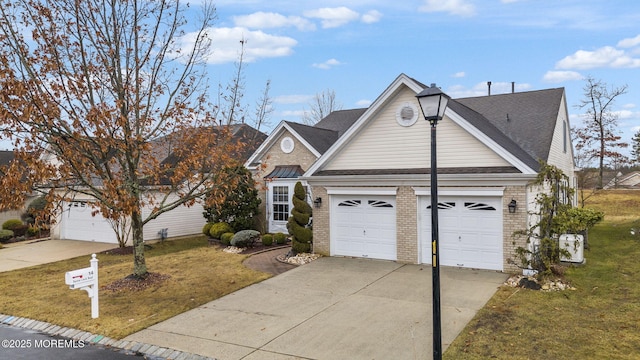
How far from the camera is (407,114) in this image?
1418 centimetres

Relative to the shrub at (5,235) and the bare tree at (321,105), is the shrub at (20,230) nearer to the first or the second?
the shrub at (5,235)

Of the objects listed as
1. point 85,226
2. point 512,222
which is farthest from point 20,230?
point 512,222

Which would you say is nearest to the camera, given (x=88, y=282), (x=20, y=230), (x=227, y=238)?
(x=88, y=282)

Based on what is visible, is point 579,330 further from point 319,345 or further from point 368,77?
point 368,77

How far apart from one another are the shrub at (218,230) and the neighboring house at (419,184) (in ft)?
17.5

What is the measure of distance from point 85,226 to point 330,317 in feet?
60.0

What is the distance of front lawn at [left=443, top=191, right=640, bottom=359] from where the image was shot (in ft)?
22.6

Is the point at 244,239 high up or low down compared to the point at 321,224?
down

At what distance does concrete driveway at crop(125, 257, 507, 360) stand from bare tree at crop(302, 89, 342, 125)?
37383 millimetres

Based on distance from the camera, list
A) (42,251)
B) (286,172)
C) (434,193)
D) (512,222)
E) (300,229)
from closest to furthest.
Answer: (434,193) → (512,222) → (300,229) → (42,251) → (286,172)

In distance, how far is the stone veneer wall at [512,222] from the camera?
1205 centimetres

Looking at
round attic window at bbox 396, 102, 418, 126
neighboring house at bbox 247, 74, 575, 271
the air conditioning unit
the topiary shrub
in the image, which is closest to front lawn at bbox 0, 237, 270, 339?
the topiary shrub

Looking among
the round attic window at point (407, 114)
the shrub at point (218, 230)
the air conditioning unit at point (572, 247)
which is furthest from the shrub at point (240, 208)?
the air conditioning unit at point (572, 247)

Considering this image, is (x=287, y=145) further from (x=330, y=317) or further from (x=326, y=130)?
(x=330, y=317)
